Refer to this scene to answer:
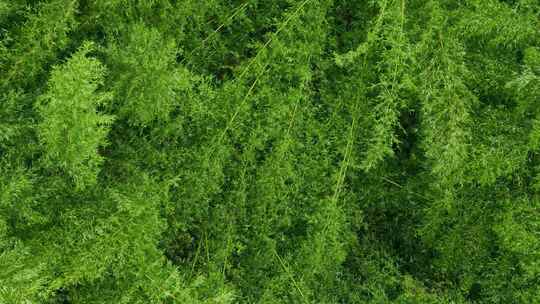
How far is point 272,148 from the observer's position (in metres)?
3.38

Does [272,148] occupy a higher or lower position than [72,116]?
lower

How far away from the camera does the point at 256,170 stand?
3.39 m

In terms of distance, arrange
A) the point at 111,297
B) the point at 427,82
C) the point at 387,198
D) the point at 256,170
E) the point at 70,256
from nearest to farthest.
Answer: the point at 70,256, the point at 111,297, the point at 427,82, the point at 256,170, the point at 387,198

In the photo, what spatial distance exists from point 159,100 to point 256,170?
875mm

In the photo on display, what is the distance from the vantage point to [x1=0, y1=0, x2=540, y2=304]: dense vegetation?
2775 mm

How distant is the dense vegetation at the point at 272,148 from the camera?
2775mm

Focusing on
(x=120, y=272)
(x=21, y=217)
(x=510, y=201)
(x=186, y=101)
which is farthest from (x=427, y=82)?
(x=21, y=217)

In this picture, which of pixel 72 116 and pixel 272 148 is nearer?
pixel 72 116

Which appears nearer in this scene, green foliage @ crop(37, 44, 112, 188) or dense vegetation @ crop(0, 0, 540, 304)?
green foliage @ crop(37, 44, 112, 188)

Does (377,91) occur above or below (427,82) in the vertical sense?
below

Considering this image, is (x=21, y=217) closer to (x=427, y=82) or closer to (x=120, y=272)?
(x=120, y=272)

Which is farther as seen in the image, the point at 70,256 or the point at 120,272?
the point at 120,272

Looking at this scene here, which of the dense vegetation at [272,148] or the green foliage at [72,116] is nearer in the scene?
the green foliage at [72,116]

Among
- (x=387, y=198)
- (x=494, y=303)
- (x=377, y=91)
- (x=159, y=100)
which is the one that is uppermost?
(x=159, y=100)
